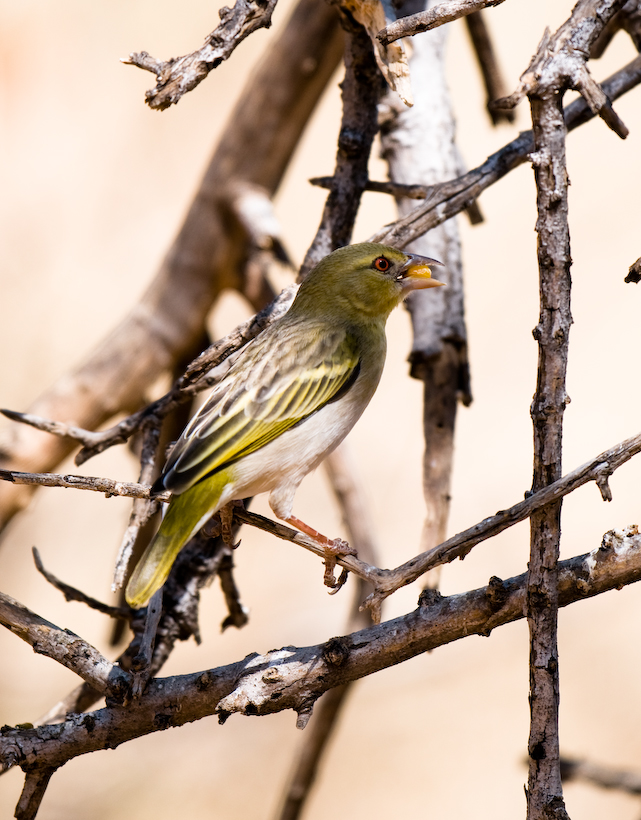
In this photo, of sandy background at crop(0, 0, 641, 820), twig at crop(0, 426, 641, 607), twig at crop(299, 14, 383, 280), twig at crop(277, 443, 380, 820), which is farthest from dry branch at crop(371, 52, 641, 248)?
sandy background at crop(0, 0, 641, 820)

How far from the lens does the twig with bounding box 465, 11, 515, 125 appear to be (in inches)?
156

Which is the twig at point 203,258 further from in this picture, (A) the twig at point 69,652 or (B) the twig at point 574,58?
(B) the twig at point 574,58

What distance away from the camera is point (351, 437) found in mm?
6461

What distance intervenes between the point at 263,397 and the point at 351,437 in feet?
12.3

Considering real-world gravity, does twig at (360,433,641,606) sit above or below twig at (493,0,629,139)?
below

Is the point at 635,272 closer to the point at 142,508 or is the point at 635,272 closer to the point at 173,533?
the point at 173,533

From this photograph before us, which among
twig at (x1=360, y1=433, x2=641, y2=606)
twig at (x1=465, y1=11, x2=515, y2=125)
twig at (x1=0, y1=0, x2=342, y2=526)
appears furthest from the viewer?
twig at (x1=0, y1=0, x2=342, y2=526)

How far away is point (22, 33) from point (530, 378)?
452 cm

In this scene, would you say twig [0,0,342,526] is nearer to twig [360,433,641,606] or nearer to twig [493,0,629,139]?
twig [493,0,629,139]

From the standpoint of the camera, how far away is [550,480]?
179cm

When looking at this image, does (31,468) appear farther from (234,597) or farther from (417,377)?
(417,377)

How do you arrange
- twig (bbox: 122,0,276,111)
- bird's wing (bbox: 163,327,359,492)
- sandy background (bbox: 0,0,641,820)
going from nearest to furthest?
twig (bbox: 122,0,276,111) → bird's wing (bbox: 163,327,359,492) → sandy background (bbox: 0,0,641,820)

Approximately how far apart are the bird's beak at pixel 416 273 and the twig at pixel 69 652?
67.6 inches

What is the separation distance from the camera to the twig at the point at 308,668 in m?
1.79
